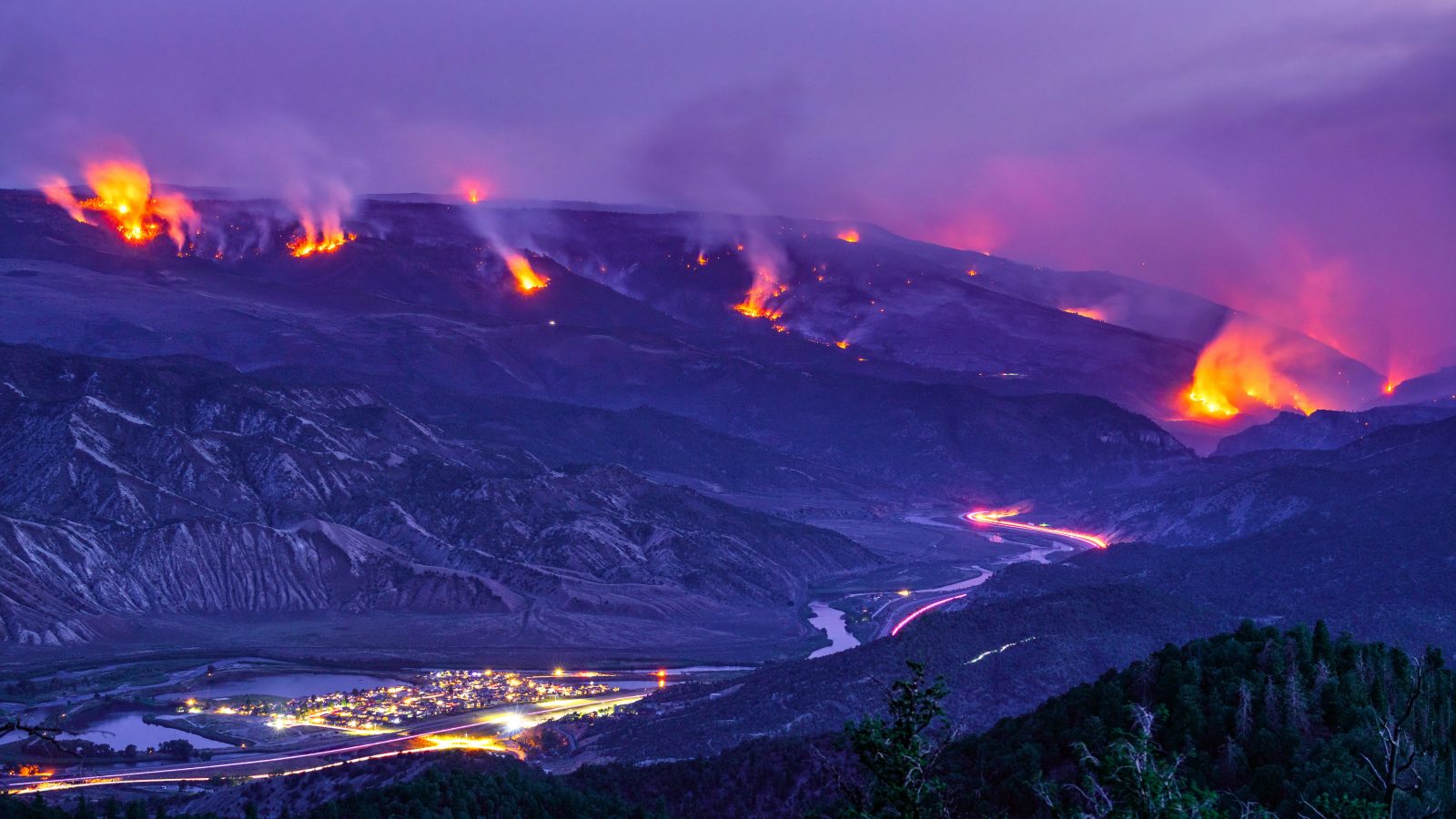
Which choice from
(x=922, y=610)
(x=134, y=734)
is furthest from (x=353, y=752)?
(x=922, y=610)

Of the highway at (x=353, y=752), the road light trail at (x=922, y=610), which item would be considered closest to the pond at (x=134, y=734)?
A: the highway at (x=353, y=752)

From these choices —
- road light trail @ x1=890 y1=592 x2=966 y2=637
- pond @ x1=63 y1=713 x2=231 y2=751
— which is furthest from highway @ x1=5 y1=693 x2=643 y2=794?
road light trail @ x1=890 y1=592 x2=966 y2=637

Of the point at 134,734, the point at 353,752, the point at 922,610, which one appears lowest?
the point at 353,752

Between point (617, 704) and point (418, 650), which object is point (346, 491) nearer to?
point (418, 650)

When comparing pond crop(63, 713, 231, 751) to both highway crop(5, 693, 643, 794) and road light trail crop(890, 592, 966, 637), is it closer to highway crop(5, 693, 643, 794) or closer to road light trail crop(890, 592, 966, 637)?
highway crop(5, 693, 643, 794)

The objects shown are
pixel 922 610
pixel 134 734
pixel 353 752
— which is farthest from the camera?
pixel 922 610

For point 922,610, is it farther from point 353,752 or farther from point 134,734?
point 134,734

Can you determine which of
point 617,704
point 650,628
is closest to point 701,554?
point 650,628

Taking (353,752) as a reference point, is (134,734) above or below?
above

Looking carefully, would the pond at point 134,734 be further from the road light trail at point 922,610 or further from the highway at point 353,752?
the road light trail at point 922,610
